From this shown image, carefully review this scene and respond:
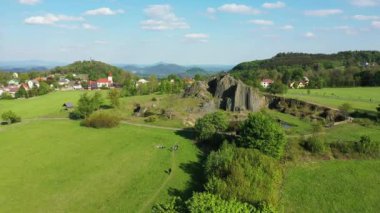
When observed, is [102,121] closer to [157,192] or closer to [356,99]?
[157,192]

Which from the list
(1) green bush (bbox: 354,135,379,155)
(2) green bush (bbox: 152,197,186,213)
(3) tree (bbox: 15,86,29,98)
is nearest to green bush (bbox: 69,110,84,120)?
(2) green bush (bbox: 152,197,186,213)

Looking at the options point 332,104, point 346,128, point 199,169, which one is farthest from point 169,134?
point 332,104

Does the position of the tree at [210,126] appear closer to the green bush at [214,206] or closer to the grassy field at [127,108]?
the grassy field at [127,108]

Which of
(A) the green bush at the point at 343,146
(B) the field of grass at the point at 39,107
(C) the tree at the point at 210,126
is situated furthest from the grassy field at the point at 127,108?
(A) the green bush at the point at 343,146

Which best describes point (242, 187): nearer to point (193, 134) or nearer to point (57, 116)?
point (193, 134)

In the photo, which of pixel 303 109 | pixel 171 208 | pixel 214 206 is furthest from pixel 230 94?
pixel 214 206

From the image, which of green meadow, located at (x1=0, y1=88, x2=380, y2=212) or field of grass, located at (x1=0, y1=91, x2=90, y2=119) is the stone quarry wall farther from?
field of grass, located at (x1=0, y1=91, x2=90, y2=119)

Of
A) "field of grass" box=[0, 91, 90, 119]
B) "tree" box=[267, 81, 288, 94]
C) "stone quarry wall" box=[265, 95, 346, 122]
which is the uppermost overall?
"tree" box=[267, 81, 288, 94]
